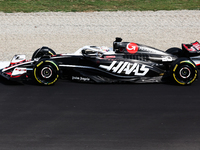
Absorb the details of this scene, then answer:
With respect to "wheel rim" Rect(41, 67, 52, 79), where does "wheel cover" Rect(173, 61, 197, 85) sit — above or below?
below

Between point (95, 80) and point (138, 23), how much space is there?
34.5ft

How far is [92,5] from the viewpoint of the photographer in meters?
23.1

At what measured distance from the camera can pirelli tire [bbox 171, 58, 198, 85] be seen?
31.8ft

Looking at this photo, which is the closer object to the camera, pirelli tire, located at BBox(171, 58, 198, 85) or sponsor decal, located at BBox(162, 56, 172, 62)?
pirelli tire, located at BBox(171, 58, 198, 85)

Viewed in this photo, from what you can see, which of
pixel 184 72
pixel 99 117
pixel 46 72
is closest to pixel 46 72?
pixel 46 72

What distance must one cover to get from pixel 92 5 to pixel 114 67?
1396 centimetres

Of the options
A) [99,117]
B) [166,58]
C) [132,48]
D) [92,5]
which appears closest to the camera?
[99,117]

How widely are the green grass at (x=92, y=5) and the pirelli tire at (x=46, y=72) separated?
12.8 meters

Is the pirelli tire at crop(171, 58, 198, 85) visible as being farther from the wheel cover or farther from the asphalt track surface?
the asphalt track surface

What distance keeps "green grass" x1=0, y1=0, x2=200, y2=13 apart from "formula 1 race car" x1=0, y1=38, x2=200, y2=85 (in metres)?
12.3

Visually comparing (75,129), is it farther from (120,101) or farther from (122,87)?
(122,87)

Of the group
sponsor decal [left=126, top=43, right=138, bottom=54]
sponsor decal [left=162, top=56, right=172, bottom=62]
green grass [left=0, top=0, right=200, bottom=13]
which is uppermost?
green grass [left=0, top=0, right=200, bottom=13]

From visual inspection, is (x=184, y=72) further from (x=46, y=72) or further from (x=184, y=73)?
(x=46, y=72)

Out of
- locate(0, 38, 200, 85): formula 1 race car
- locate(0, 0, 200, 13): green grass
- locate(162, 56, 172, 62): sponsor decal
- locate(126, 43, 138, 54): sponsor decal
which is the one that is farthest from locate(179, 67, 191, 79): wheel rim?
locate(0, 0, 200, 13): green grass
